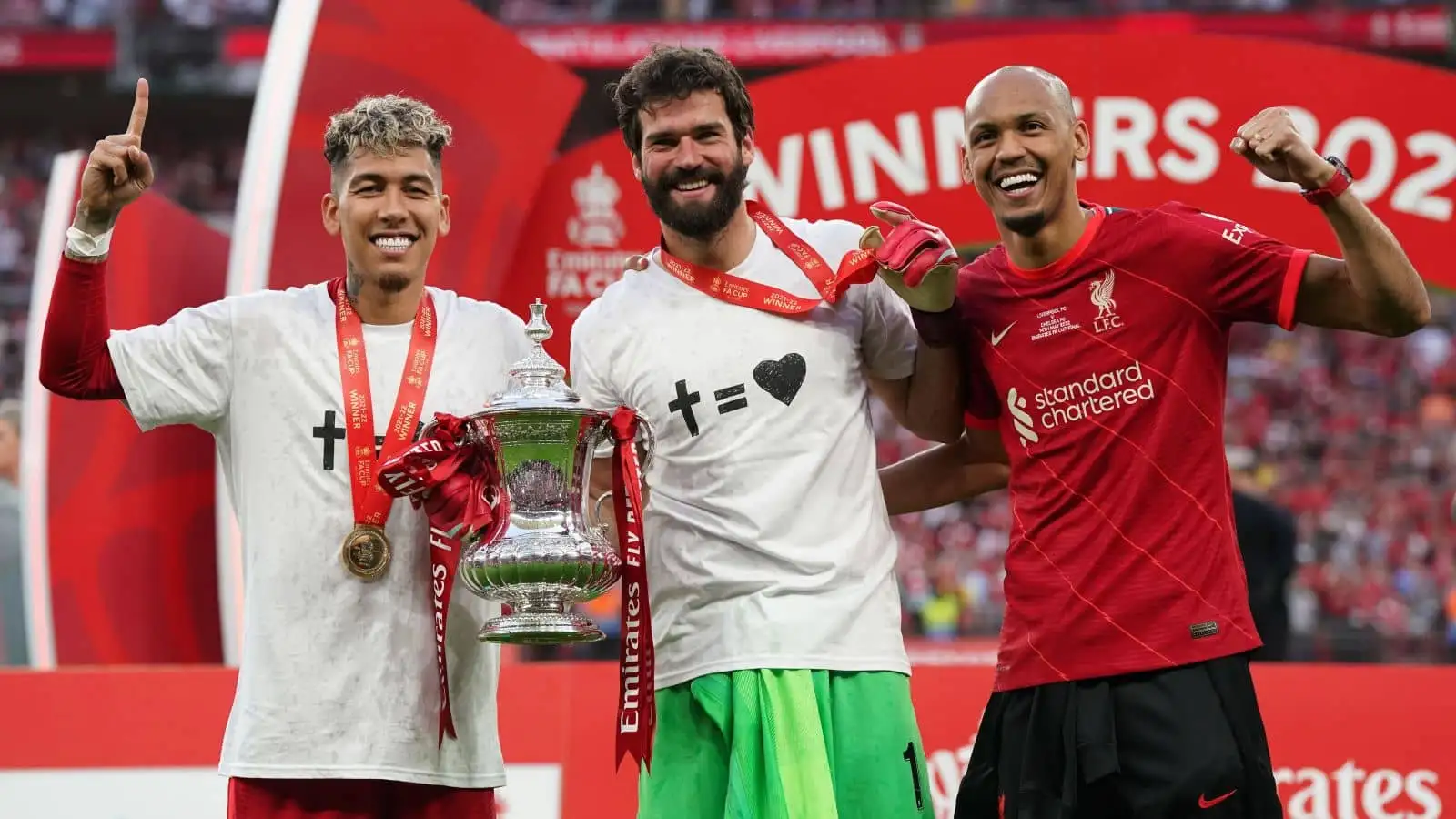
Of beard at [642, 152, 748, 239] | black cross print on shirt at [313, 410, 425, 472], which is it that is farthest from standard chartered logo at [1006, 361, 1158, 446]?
black cross print on shirt at [313, 410, 425, 472]

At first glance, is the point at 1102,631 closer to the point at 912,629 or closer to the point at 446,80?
the point at 446,80

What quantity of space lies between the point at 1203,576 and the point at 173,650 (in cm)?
439

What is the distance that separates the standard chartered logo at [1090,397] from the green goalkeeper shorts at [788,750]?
0.58 meters

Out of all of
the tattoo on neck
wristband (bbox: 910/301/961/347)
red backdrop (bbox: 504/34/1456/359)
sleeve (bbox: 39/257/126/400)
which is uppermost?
red backdrop (bbox: 504/34/1456/359)

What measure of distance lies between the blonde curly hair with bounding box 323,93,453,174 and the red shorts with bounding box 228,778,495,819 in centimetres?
122

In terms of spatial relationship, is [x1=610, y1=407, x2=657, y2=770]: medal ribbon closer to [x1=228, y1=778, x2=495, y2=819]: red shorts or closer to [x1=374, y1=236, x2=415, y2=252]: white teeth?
[x1=228, y1=778, x2=495, y2=819]: red shorts

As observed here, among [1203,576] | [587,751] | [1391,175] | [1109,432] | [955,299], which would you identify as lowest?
[587,751]

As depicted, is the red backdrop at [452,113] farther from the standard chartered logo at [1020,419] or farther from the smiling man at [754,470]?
the standard chartered logo at [1020,419]

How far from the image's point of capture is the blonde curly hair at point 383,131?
343cm

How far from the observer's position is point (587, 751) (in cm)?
529

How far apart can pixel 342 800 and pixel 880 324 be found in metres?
1.42

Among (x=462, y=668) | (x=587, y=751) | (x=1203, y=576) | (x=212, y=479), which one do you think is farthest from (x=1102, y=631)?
(x=212, y=479)

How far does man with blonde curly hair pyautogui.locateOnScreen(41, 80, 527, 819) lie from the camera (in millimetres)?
3311

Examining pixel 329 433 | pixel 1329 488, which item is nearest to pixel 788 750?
pixel 329 433
